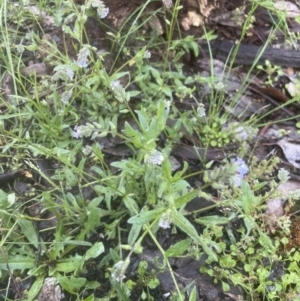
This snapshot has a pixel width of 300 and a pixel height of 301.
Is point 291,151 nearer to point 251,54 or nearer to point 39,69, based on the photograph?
point 251,54

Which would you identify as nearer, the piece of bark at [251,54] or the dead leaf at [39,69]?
the dead leaf at [39,69]

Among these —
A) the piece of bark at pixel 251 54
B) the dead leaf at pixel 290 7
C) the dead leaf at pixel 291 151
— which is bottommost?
the dead leaf at pixel 291 151

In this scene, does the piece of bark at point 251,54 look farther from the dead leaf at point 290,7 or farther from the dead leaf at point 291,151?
the dead leaf at point 291,151

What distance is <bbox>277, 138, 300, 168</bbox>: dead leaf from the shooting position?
2184mm

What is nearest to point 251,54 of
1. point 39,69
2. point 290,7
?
point 290,7

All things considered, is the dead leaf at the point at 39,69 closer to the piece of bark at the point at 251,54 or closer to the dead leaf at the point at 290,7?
the piece of bark at the point at 251,54

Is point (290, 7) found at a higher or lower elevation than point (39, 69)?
higher

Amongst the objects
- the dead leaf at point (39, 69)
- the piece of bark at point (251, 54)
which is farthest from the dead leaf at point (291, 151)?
the dead leaf at point (39, 69)

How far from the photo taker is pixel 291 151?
221 cm

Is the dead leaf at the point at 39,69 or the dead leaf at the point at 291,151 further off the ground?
the dead leaf at the point at 39,69

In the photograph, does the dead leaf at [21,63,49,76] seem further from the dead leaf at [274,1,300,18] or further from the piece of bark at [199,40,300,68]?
the dead leaf at [274,1,300,18]

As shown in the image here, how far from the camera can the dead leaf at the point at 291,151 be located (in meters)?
2.18

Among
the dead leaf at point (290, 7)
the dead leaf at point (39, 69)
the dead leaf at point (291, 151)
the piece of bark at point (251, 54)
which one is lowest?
the dead leaf at point (291, 151)

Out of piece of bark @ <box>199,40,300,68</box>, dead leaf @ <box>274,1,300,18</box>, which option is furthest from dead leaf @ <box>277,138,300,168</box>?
dead leaf @ <box>274,1,300,18</box>
